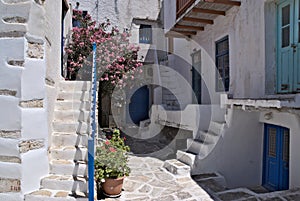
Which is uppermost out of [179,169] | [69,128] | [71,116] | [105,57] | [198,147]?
[105,57]

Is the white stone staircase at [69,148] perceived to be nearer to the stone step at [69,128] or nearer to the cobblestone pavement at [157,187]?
the stone step at [69,128]

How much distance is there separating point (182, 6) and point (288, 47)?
13.8 ft

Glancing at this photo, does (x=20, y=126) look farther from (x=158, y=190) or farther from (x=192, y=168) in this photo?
(x=192, y=168)

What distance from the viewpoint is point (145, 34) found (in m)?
13.7

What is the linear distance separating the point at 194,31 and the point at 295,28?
5.17 metres

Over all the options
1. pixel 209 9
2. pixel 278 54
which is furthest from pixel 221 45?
pixel 278 54

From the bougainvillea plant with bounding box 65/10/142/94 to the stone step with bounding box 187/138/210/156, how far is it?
392 cm

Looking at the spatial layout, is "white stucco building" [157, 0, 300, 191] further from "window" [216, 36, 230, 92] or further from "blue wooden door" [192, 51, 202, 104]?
"blue wooden door" [192, 51, 202, 104]

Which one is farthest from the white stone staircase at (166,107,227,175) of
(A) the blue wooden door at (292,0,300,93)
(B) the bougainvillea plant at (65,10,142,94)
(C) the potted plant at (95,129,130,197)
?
(B) the bougainvillea plant at (65,10,142,94)

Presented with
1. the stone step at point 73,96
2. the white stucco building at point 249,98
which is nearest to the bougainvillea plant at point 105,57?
the white stucco building at point 249,98

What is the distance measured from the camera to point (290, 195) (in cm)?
482

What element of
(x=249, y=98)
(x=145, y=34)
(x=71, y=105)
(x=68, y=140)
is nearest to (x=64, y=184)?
(x=68, y=140)

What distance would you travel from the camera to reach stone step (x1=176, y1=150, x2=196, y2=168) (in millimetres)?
6458

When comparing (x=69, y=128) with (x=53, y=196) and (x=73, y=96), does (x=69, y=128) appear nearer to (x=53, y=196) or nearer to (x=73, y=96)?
(x=73, y=96)
